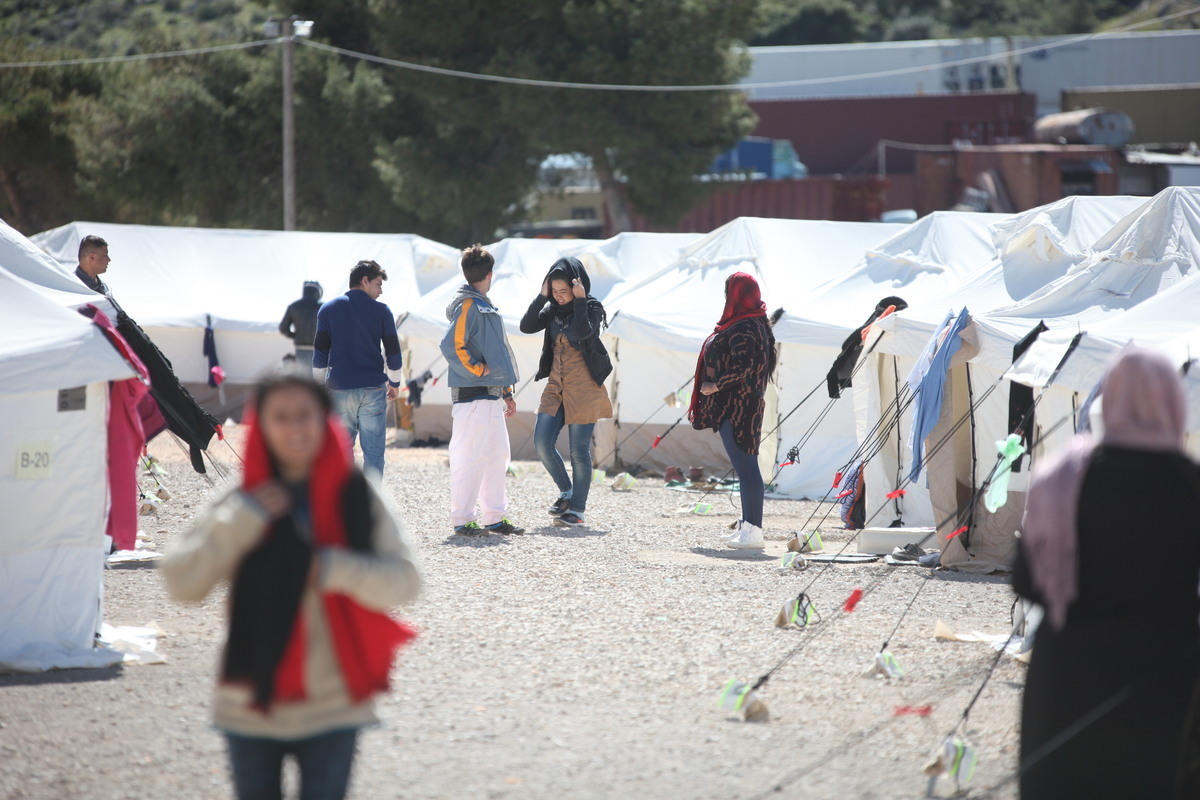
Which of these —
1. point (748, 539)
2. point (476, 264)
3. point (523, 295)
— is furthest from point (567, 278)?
A: point (523, 295)

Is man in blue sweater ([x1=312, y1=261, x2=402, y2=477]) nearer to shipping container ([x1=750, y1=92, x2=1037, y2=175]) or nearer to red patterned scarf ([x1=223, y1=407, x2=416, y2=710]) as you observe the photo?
red patterned scarf ([x1=223, y1=407, x2=416, y2=710])

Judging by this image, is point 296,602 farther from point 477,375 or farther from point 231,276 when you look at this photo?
point 231,276

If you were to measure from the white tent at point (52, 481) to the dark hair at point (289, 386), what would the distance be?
9.33 feet

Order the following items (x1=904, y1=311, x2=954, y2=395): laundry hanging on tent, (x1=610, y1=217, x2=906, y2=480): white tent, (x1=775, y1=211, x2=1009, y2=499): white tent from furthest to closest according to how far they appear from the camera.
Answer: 1. (x1=610, y1=217, x2=906, y2=480): white tent
2. (x1=775, y1=211, x2=1009, y2=499): white tent
3. (x1=904, y1=311, x2=954, y2=395): laundry hanging on tent

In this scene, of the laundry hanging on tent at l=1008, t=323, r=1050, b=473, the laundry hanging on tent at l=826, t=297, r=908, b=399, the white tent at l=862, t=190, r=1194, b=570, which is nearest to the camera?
the laundry hanging on tent at l=1008, t=323, r=1050, b=473

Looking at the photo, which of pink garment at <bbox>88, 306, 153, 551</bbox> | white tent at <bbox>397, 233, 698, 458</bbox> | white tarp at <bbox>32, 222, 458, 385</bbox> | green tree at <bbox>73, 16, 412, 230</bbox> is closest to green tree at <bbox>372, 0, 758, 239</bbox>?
green tree at <bbox>73, 16, 412, 230</bbox>

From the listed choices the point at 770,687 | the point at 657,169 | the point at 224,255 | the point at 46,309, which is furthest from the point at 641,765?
the point at 657,169

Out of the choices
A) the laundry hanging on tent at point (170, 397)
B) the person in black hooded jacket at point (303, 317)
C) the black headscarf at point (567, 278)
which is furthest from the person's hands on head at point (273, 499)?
the person in black hooded jacket at point (303, 317)

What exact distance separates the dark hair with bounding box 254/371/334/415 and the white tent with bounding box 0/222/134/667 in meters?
2.84

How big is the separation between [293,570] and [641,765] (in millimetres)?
2002

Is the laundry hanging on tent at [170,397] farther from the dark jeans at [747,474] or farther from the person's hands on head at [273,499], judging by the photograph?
the person's hands on head at [273,499]

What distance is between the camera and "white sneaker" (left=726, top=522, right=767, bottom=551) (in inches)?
341

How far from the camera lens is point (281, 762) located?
294cm

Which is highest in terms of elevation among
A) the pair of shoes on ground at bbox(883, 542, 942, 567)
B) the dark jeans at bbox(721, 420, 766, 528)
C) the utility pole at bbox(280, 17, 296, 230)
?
the utility pole at bbox(280, 17, 296, 230)
